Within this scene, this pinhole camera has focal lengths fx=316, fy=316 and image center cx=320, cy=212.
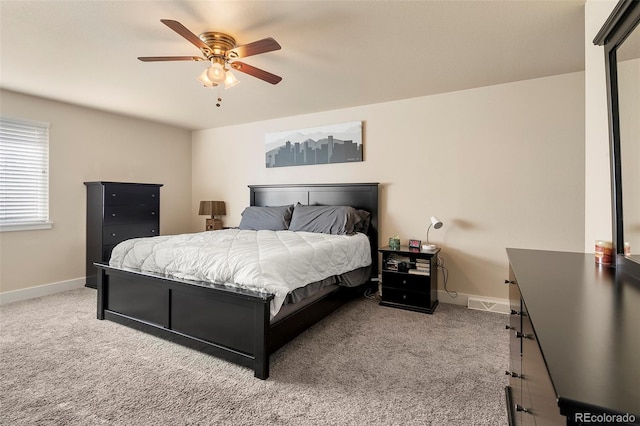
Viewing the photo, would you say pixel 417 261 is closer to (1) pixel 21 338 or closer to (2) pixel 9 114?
(1) pixel 21 338

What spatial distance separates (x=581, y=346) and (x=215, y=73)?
2.41m

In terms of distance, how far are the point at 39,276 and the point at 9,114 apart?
6.23 feet

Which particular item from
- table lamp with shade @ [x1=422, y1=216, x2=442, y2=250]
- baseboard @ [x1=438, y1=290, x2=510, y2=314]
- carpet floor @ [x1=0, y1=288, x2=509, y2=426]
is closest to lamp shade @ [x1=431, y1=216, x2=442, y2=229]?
table lamp with shade @ [x1=422, y1=216, x2=442, y2=250]

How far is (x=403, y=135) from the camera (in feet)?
12.6

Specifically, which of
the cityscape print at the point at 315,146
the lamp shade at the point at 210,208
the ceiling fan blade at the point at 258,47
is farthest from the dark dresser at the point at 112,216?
the ceiling fan blade at the point at 258,47

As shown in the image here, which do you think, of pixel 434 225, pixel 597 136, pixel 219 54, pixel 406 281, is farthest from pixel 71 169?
pixel 597 136

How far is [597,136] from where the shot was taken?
5.99 ft

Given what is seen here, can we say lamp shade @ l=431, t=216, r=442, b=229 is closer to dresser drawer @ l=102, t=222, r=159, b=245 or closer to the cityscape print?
the cityscape print

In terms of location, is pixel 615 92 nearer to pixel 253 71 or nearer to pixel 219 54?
pixel 253 71

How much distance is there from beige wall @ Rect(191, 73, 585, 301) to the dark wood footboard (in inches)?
90.7

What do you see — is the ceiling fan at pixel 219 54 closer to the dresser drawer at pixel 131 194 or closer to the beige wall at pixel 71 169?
the dresser drawer at pixel 131 194

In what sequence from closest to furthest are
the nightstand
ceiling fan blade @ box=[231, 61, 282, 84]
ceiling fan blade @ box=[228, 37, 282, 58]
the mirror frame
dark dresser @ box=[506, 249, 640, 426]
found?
1. dark dresser @ box=[506, 249, 640, 426]
2. the mirror frame
3. ceiling fan blade @ box=[228, 37, 282, 58]
4. ceiling fan blade @ box=[231, 61, 282, 84]
5. the nightstand

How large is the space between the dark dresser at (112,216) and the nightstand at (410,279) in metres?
3.31

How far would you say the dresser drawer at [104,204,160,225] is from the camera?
13.2ft
